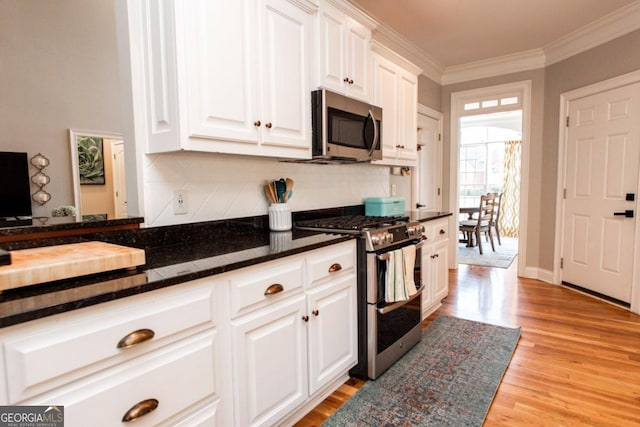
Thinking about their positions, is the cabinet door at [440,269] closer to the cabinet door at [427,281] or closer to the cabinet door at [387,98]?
the cabinet door at [427,281]

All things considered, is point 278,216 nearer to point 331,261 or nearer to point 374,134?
point 331,261

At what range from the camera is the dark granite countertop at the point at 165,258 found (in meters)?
0.87

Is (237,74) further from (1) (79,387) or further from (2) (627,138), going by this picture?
(2) (627,138)

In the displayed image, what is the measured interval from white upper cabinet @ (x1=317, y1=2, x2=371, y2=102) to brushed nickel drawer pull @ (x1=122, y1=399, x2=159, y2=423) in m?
1.79

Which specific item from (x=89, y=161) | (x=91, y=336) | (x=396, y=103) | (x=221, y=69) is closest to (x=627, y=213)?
(x=396, y=103)

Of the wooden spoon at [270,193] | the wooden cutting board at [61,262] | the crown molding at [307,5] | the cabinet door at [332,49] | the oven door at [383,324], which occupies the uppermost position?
the crown molding at [307,5]

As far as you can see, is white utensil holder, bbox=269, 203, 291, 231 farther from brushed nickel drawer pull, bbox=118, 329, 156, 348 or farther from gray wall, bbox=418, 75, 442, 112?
gray wall, bbox=418, 75, 442, 112

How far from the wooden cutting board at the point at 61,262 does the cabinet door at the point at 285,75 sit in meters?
0.92

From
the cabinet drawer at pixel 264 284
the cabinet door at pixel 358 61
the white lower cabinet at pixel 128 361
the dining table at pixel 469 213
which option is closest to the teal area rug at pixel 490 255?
the dining table at pixel 469 213

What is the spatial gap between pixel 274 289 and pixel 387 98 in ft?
6.63

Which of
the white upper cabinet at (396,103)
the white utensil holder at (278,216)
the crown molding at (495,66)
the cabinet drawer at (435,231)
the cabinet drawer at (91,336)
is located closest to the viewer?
the cabinet drawer at (91,336)

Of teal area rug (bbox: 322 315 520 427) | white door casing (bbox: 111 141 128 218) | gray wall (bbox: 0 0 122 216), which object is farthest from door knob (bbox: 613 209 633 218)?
gray wall (bbox: 0 0 122 216)

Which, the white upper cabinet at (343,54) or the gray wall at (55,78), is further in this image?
the gray wall at (55,78)

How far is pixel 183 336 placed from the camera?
118cm
